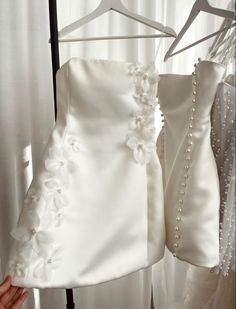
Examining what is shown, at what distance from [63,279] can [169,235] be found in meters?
0.21

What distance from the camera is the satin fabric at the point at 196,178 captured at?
59 cm

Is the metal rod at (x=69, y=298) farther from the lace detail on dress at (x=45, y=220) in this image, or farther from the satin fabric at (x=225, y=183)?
the satin fabric at (x=225, y=183)

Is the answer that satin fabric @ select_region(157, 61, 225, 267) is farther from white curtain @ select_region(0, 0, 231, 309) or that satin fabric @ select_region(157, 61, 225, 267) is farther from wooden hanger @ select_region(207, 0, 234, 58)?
white curtain @ select_region(0, 0, 231, 309)

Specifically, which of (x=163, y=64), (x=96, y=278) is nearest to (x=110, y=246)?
(x=96, y=278)

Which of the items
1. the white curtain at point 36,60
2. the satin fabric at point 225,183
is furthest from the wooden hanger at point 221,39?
the white curtain at point 36,60

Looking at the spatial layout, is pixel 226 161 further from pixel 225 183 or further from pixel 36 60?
A: pixel 36 60

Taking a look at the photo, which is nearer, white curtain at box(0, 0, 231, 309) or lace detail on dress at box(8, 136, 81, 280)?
lace detail on dress at box(8, 136, 81, 280)

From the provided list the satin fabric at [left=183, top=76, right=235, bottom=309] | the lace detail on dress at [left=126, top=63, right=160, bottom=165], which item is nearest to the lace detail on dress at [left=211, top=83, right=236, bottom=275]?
the satin fabric at [left=183, top=76, right=235, bottom=309]

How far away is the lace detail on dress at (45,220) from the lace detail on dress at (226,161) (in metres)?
0.27

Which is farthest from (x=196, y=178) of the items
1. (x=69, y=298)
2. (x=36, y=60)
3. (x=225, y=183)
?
(x=36, y=60)

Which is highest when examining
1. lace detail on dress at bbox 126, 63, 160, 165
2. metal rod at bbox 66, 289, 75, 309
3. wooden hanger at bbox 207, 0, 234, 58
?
wooden hanger at bbox 207, 0, 234, 58

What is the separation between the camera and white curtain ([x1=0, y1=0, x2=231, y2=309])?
83 centimetres

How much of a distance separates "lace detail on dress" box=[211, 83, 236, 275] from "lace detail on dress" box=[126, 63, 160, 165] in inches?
4.6

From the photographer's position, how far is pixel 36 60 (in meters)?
0.85
